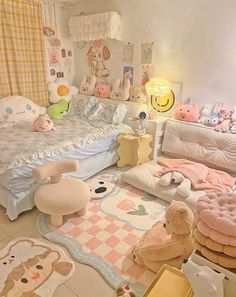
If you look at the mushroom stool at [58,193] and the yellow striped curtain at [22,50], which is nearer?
the mushroom stool at [58,193]

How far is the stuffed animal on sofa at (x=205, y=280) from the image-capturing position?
0.99m

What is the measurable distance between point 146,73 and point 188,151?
126 cm

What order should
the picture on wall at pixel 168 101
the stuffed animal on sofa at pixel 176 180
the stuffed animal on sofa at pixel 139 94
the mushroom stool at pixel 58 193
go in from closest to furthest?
1. the mushroom stool at pixel 58 193
2. the stuffed animal on sofa at pixel 176 180
3. the picture on wall at pixel 168 101
4. the stuffed animal on sofa at pixel 139 94

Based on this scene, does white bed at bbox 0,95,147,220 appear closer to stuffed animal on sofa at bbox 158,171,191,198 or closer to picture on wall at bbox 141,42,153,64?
picture on wall at bbox 141,42,153,64

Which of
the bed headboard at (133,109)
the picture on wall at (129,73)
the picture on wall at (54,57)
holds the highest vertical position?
the picture on wall at (54,57)

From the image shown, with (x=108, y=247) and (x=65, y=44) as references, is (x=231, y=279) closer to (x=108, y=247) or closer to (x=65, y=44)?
(x=108, y=247)

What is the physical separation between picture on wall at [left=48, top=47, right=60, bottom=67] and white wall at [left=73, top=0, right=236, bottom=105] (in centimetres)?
102

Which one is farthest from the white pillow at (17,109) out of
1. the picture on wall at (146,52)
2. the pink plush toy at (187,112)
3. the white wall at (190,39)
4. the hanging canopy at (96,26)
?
the pink plush toy at (187,112)

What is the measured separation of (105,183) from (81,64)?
89.3 inches

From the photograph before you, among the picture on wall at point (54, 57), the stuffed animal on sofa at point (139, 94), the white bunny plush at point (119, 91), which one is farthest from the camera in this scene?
the picture on wall at point (54, 57)

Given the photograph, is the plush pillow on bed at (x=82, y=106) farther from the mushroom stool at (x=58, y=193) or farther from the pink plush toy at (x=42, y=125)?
the mushroom stool at (x=58, y=193)

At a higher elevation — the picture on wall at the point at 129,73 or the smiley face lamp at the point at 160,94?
the picture on wall at the point at 129,73

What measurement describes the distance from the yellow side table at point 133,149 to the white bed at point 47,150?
12 cm

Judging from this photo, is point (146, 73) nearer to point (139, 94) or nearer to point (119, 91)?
point (139, 94)
